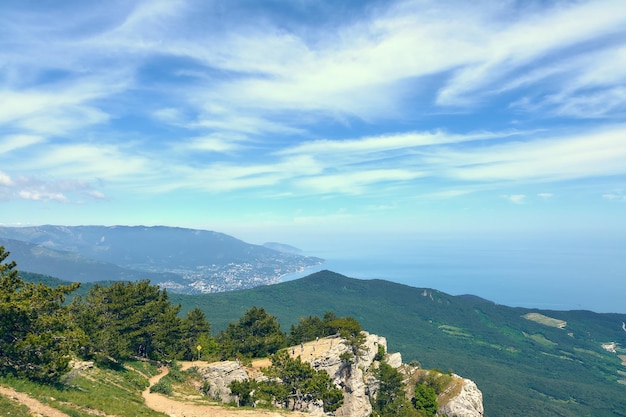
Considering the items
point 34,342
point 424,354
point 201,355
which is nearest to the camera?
point 34,342

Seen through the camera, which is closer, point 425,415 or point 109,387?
point 109,387

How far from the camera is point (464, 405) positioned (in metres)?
64.0

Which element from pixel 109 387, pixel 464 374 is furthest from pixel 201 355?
pixel 464 374

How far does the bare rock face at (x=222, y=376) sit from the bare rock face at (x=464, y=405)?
40.2 m

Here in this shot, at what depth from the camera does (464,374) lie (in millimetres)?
144625

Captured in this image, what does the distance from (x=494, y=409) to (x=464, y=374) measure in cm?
2988

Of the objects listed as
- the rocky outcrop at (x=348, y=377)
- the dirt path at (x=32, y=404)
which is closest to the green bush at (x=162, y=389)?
the rocky outcrop at (x=348, y=377)

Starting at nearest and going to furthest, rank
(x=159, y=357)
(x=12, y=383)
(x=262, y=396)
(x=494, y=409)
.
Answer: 1. (x=12, y=383)
2. (x=262, y=396)
3. (x=159, y=357)
4. (x=494, y=409)

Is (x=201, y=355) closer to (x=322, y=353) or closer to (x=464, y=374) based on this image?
(x=322, y=353)

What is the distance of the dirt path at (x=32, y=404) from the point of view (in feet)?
70.1

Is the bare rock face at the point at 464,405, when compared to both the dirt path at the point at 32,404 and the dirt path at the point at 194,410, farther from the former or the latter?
the dirt path at the point at 32,404

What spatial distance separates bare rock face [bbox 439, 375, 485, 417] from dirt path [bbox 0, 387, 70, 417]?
6340 cm

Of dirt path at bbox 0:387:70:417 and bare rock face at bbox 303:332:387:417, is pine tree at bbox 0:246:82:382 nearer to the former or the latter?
dirt path at bbox 0:387:70:417

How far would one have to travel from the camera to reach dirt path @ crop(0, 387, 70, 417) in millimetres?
21355
